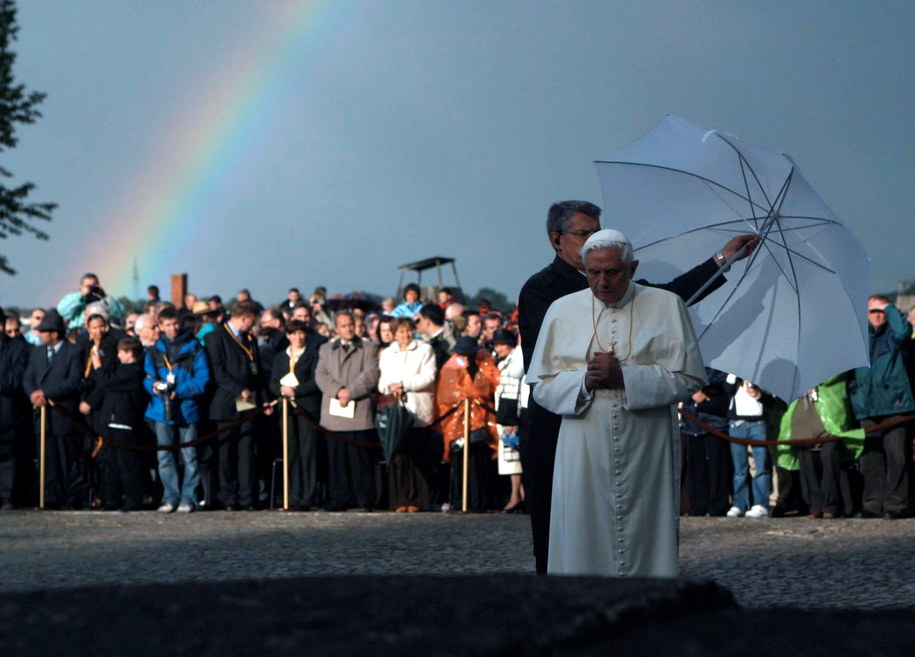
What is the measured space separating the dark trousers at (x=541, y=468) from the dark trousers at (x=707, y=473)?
760cm

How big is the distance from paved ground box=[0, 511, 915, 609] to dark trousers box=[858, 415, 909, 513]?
463mm

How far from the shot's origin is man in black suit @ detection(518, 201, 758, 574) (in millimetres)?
6523

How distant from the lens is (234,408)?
15.6 m

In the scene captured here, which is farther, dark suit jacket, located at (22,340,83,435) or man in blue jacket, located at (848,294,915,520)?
dark suit jacket, located at (22,340,83,435)

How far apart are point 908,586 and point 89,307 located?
1324cm

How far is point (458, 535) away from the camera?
12305 mm

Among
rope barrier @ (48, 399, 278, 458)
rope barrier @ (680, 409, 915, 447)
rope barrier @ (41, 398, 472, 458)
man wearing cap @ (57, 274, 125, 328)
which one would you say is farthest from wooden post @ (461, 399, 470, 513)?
man wearing cap @ (57, 274, 125, 328)

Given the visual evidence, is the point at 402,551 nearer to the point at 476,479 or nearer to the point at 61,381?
the point at 476,479

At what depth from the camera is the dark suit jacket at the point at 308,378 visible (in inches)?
615

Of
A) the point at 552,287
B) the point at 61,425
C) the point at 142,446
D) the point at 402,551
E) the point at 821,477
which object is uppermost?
the point at 552,287

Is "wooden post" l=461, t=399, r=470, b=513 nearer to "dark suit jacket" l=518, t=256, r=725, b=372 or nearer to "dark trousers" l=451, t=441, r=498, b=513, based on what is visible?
"dark trousers" l=451, t=441, r=498, b=513

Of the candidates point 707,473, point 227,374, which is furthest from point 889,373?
point 227,374

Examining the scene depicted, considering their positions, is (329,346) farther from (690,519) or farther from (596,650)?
(596,650)

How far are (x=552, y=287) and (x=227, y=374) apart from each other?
9.40 metres
